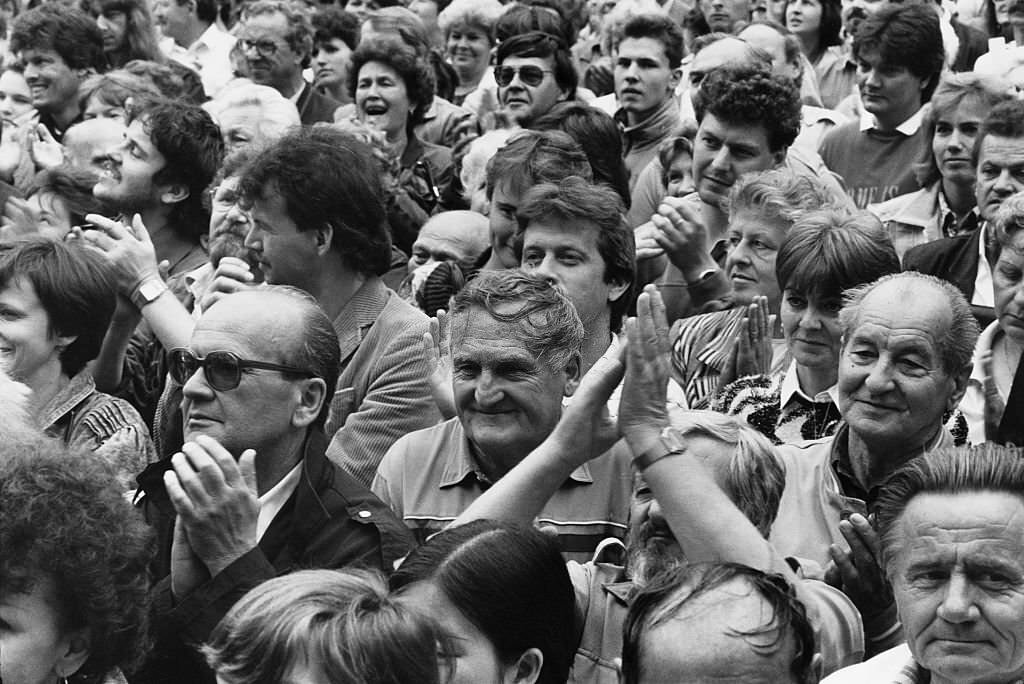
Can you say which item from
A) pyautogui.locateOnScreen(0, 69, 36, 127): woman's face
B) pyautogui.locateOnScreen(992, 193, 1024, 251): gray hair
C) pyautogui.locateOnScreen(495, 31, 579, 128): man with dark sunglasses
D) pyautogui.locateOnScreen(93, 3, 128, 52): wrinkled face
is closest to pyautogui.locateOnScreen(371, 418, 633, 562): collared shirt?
pyautogui.locateOnScreen(992, 193, 1024, 251): gray hair

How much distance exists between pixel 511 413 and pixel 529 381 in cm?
9

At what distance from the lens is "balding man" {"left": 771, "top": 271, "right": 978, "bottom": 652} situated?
483 centimetres

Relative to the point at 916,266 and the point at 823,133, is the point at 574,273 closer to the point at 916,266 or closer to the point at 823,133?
the point at 916,266

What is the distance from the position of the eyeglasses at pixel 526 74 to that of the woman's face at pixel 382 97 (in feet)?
1.94

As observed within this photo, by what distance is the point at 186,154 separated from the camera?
24.1 ft

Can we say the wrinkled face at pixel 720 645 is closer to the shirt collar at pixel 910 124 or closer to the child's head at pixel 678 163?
the child's head at pixel 678 163

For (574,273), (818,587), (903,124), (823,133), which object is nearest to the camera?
(818,587)

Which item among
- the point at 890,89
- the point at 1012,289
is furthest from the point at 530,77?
the point at 1012,289

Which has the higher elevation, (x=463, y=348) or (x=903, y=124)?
(x=463, y=348)

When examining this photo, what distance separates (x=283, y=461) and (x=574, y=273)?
1.25m

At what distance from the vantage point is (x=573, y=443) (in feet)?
14.5

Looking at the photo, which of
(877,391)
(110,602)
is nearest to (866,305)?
(877,391)

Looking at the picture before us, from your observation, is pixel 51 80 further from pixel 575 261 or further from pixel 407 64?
pixel 575 261

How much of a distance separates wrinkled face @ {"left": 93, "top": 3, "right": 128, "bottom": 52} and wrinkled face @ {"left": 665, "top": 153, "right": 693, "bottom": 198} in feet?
15.6
